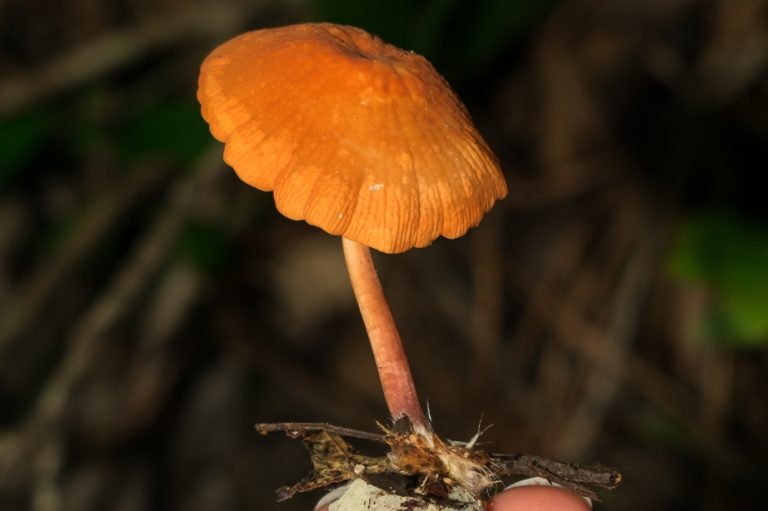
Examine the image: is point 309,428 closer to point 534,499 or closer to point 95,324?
point 534,499

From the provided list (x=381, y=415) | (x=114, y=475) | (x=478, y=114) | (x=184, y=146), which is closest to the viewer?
(x=184, y=146)

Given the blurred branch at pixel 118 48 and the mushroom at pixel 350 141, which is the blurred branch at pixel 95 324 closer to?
the blurred branch at pixel 118 48

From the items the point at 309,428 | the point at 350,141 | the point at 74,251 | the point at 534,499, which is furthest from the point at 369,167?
the point at 74,251

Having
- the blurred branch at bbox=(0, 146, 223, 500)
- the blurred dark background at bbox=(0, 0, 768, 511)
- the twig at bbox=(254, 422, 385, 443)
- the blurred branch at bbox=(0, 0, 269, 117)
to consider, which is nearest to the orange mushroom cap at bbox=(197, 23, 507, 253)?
the twig at bbox=(254, 422, 385, 443)

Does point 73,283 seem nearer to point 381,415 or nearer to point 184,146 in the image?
point 184,146

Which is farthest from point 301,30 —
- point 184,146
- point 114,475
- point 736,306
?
point 114,475

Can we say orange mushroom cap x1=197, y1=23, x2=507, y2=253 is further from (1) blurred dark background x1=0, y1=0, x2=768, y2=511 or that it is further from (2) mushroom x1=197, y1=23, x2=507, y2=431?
(1) blurred dark background x1=0, y1=0, x2=768, y2=511
